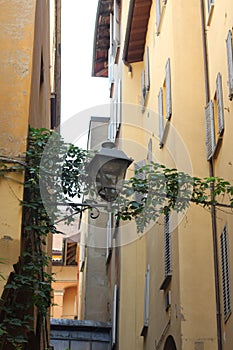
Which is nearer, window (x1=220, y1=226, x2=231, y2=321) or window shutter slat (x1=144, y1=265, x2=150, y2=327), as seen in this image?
window (x1=220, y1=226, x2=231, y2=321)

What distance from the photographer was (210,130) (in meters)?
13.3

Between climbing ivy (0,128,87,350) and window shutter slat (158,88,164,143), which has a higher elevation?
window shutter slat (158,88,164,143)

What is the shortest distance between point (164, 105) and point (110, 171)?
28.4 feet

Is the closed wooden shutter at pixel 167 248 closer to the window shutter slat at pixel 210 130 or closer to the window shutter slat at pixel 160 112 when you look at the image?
the window shutter slat at pixel 210 130

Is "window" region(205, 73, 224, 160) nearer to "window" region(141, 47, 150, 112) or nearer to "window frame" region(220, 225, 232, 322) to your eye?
A: "window frame" region(220, 225, 232, 322)

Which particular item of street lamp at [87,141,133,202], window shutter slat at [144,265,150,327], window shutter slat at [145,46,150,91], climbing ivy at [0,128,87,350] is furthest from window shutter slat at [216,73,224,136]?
window shutter slat at [145,46,150,91]

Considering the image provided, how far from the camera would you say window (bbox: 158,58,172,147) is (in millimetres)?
15176

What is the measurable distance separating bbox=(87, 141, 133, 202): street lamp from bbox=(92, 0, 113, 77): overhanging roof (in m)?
20.3

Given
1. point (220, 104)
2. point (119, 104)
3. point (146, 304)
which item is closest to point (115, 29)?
point (119, 104)

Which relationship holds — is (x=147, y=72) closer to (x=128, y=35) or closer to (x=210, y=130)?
(x=128, y=35)

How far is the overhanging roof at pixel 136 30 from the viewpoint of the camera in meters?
19.8

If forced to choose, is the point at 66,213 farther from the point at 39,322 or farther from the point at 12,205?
the point at 39,322

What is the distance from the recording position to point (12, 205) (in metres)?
8.00

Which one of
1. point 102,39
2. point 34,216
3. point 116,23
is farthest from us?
point 102,39
